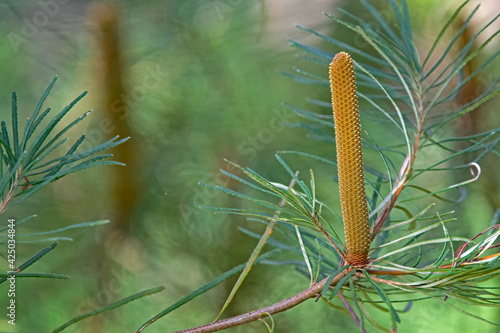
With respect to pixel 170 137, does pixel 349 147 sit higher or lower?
lower

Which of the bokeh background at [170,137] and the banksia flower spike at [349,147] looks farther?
the bokeh background at [170,137]

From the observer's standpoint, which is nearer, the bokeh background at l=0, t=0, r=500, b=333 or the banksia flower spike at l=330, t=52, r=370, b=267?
the banksia flower spike at l=330, t=52, r=370, b=267

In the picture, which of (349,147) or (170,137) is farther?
(170,137)

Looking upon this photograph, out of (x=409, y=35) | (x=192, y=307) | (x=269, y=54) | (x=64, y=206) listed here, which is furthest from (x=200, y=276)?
(x=409, y=35)
